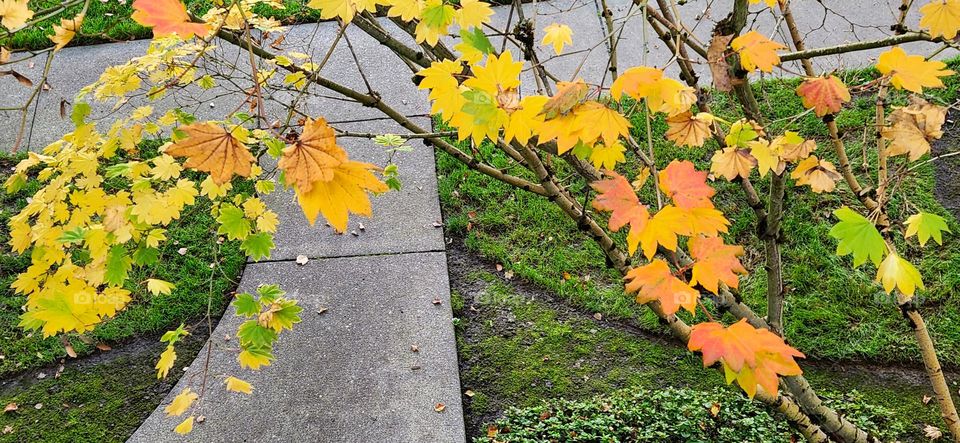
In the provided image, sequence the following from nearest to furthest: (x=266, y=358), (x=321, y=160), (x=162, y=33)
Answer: (x=321, y=160) → (x=162, y=33) → (x=266, y=358)

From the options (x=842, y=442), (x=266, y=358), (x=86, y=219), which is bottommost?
(x=266, y=358)

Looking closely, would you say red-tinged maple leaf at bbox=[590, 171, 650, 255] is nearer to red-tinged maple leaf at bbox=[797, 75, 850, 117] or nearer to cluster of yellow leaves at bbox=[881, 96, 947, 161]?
red-tinged maple leaf at bbox=[797, 75, 850, 117]

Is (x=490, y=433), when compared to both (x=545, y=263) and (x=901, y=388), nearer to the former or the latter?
(x=545, y=263)

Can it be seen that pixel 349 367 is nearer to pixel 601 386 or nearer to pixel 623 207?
pixel 601 386

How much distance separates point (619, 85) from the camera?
1415 mm

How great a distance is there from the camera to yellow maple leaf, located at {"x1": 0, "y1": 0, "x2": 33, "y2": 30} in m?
1.46

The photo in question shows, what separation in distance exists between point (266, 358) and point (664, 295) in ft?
4.38

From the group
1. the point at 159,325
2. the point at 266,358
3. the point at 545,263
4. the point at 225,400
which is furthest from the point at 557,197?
the point at 159,325

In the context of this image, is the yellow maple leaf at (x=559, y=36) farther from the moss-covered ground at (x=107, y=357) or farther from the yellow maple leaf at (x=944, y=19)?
the moss-covered ground at (x=107, y=357)

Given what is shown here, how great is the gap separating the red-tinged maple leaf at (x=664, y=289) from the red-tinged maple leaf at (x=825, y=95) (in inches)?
23.4

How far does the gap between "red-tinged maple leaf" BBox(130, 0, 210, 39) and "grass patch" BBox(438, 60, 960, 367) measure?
2.50 meters

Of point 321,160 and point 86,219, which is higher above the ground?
point 321,160

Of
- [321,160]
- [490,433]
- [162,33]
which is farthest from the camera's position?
[490,433]

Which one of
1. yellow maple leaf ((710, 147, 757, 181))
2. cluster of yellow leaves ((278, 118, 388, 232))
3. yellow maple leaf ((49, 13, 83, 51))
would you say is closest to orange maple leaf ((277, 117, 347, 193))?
cluster of yellow leaves ((278, 118, 388, 232))
